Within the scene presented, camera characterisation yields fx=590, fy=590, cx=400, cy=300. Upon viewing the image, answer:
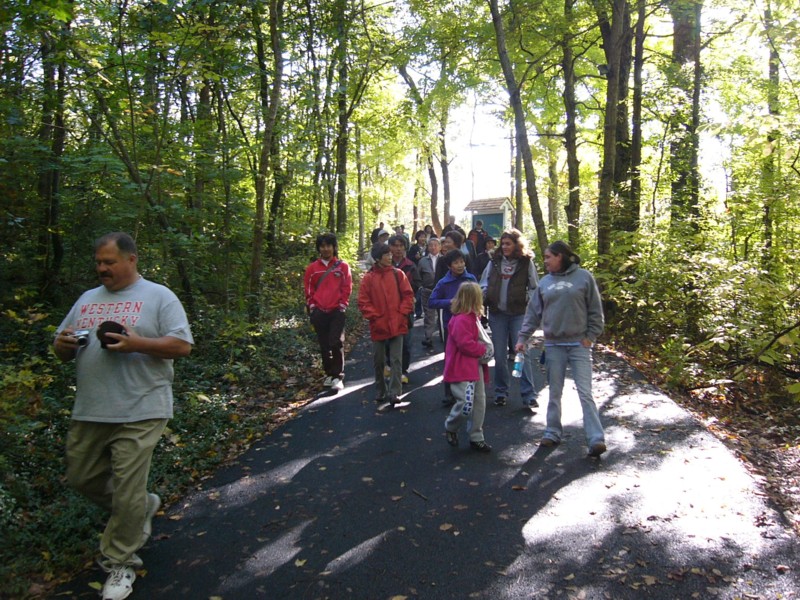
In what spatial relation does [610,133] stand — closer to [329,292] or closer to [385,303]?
[385,303]

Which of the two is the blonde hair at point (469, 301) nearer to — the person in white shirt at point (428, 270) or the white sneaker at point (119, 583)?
the white sneaker at point (119, 583)

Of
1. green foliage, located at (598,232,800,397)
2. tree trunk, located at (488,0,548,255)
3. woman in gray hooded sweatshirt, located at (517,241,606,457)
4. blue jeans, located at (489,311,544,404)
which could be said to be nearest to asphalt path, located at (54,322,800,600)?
woman in gray hooded sweatshirt, located at (517,241,606,457)

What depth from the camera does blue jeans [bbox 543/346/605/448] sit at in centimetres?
597

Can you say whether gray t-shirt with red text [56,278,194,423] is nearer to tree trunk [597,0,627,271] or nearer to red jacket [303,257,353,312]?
red jacket [303,257,353,312]

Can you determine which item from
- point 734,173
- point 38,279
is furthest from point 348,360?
point 734,173

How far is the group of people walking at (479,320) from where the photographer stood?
613 centimetres

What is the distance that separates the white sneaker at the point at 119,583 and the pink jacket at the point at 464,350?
11.2ft

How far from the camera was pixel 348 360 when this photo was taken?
11594mm

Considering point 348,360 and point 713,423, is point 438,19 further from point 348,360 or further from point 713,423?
point 713,423

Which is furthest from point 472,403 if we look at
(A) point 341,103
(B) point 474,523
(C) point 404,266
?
(A) point 341,103

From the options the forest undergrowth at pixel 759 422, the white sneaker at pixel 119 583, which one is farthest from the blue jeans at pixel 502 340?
the white sneaker at pixel 119 583

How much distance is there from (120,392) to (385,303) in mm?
4548

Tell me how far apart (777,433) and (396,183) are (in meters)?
35.5

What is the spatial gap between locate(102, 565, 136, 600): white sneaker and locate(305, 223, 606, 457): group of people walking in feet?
11.1
